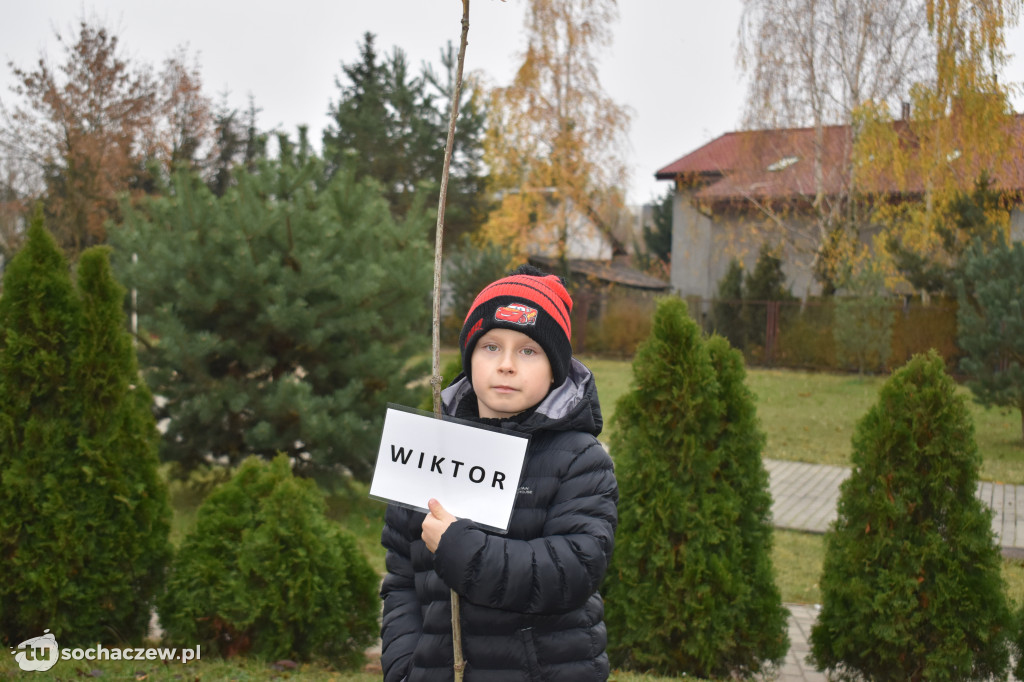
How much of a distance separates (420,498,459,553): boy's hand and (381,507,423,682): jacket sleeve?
0.23 metres

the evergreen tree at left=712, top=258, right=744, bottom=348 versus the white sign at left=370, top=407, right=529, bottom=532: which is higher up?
the evergreen tree at left=712, top=258, right=744, bottom=348

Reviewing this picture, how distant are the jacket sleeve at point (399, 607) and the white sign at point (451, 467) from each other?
23 cm

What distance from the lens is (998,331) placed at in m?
11.9

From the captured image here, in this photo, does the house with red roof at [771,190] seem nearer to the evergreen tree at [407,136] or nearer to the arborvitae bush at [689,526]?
the evergreen tree at [407,136]

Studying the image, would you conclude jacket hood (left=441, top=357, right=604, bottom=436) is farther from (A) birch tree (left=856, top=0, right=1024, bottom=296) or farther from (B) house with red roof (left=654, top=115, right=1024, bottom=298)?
(B) house with red roof (left=654, top=115, right=1024, bottom=298)

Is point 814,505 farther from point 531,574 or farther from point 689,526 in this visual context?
point 531,574

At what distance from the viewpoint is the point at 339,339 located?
8.14 metres

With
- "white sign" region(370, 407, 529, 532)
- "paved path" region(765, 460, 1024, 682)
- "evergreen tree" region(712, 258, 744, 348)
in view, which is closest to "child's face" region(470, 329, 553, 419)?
"white sign" region(370, 407, 529, 532)

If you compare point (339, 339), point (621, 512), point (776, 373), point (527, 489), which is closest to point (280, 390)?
point (339, 339)

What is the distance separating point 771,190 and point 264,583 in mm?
22211

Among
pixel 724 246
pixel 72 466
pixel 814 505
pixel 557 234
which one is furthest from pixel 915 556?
pixel 724 246

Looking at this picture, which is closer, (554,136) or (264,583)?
Answer: (264,583)

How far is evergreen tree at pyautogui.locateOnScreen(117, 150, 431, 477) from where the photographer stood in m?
7.48

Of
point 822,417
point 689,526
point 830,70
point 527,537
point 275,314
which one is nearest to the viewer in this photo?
point 527,537
